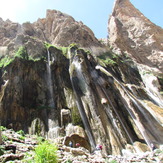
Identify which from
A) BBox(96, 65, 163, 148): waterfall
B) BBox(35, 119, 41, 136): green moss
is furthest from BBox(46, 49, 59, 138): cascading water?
BBox(96, 65, 163, 148): waterfall

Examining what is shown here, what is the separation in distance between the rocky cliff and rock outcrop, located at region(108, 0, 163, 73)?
16634mm

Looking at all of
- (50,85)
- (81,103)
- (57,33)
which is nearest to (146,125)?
(81,103)

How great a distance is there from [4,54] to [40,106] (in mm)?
12072

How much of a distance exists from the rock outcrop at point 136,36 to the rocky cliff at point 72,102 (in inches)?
655

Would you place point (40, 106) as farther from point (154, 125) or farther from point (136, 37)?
point (136, 37)

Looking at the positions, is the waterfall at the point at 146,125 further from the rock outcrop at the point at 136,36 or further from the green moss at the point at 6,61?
the rock outcrop at the point at 136,36

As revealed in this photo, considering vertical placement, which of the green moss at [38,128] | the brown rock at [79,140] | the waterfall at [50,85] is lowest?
the brown rock at [79,140]

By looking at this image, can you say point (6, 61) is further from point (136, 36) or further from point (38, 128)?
point (136, 36)

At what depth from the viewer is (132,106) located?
66.8ft

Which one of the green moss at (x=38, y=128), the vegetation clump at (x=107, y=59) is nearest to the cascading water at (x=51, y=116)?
the green moss at (x=38, y=128)

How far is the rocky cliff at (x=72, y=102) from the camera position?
16.4 meters

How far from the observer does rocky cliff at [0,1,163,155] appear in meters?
16.4

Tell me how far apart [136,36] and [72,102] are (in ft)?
124

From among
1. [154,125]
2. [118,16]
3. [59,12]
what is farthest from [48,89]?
[118,16]
